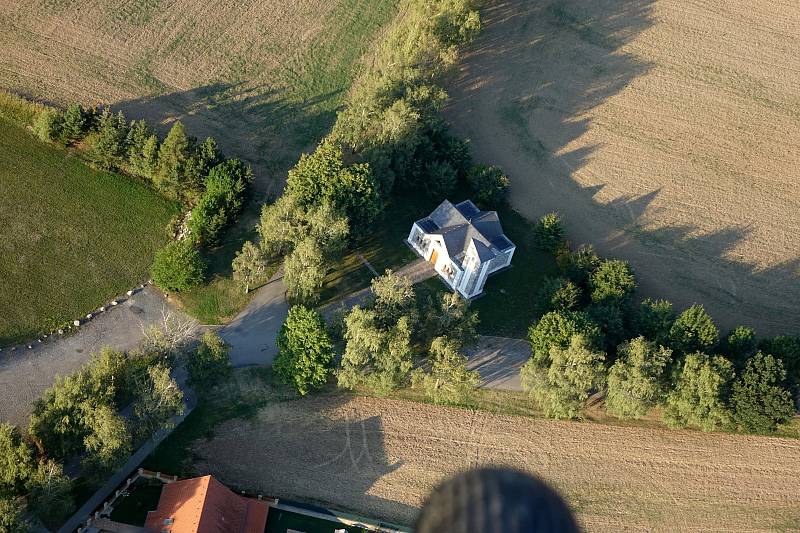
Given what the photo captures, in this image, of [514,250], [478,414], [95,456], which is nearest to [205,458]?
[95,456]

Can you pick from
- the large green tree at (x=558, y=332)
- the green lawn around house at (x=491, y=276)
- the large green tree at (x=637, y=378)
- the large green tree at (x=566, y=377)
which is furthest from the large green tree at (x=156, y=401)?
the large green tree at (x=637, y=378)

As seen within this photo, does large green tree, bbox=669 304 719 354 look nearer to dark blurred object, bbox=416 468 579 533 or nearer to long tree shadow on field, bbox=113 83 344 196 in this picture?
long tree shadow on field, bbox=113 83 344 196

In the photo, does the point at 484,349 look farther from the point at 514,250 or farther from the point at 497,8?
the point at 497,8

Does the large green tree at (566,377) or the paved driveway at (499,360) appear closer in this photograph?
the large green tree at (566,377)

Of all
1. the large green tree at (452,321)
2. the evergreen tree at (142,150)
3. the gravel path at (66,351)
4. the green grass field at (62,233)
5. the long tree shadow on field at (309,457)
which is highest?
the evergreen tree at (142,150)

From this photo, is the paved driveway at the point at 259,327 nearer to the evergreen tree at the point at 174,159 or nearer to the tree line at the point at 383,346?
the tree line at the point at 383,346

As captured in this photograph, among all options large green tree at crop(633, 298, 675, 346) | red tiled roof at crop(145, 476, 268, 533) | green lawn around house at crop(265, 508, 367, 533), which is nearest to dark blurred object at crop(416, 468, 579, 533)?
red tiled roof at crop(145, 476, 268, 533)
